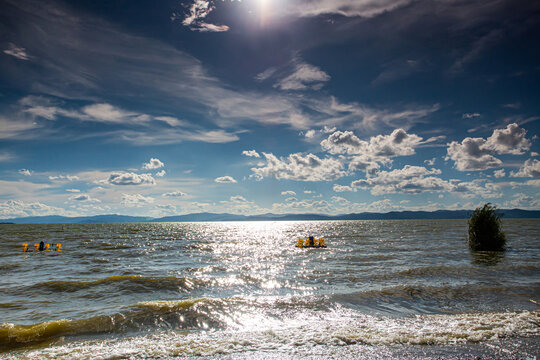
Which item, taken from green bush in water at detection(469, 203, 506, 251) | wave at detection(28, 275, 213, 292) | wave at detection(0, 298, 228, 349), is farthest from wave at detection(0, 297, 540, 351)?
green bush in water at detection(469, 203, 506, 251)

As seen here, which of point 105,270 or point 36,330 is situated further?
point 105,270

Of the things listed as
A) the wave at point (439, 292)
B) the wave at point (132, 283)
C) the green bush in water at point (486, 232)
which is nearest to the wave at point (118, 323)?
the wave at point (132, 283)

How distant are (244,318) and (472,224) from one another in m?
31.5

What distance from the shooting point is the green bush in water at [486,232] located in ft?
98.9

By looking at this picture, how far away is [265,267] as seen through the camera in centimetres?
2339

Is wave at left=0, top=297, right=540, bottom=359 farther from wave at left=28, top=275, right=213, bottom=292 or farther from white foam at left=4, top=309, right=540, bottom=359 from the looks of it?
wave at left=28, top=275, right=213, bottom=292

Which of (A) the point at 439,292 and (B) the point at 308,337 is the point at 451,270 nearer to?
(A) the point at 439,292

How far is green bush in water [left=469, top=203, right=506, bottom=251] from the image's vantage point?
1187 inches

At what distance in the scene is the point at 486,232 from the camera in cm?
3078

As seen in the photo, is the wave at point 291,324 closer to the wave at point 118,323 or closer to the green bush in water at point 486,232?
the wave at point 118,323

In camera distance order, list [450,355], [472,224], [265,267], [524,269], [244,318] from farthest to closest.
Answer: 1. [472,224]
2. [265,267]
3. [524,269]
4. [244,318]
5. [450,355]

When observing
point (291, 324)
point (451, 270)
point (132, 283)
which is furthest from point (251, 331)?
point (451, 270)

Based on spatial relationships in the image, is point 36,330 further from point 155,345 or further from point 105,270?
point 105,270

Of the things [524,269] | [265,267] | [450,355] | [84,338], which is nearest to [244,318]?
[84,338]
